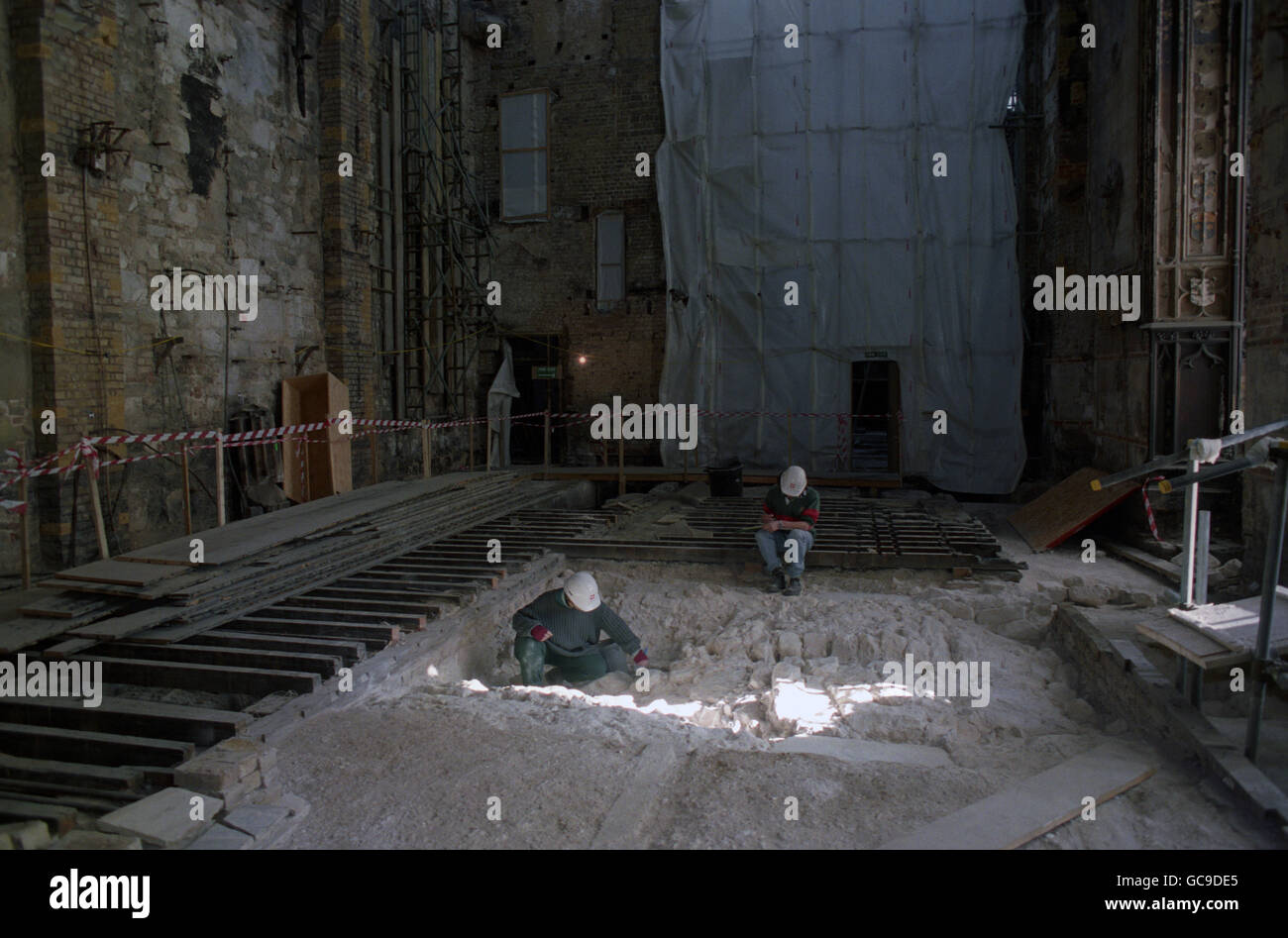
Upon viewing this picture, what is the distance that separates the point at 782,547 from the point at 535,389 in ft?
35.7

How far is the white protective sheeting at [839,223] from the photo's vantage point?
1592 centimetres

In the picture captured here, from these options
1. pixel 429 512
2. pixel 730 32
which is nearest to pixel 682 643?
pixel 429 512

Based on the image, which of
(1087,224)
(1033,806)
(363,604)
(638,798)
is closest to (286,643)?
(363,604)

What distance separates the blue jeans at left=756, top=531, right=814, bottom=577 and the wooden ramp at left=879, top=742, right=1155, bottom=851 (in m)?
4.19

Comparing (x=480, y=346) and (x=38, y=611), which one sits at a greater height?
(x=480, y=346)

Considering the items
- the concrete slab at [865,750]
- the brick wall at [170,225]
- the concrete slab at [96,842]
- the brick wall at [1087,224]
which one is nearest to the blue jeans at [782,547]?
the concrete slab at [865,750]

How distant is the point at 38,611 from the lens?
20.9 ft

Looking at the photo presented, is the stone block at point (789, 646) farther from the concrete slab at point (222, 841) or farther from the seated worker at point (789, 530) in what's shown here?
the concrete slab at point (222, 841)

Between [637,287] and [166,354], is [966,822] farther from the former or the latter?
[637,287]

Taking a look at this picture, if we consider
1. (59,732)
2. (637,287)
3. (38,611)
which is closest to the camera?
(59,732)

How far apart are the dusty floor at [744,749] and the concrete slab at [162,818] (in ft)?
1.37

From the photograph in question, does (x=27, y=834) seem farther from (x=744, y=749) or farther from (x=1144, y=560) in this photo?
(x=1144, y=560)

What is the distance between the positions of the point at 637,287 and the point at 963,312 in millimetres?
6233

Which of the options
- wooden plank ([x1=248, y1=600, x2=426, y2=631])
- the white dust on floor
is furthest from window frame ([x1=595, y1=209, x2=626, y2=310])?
wooden plank ([x1=248, y1=600, x2=426, y2=631])
